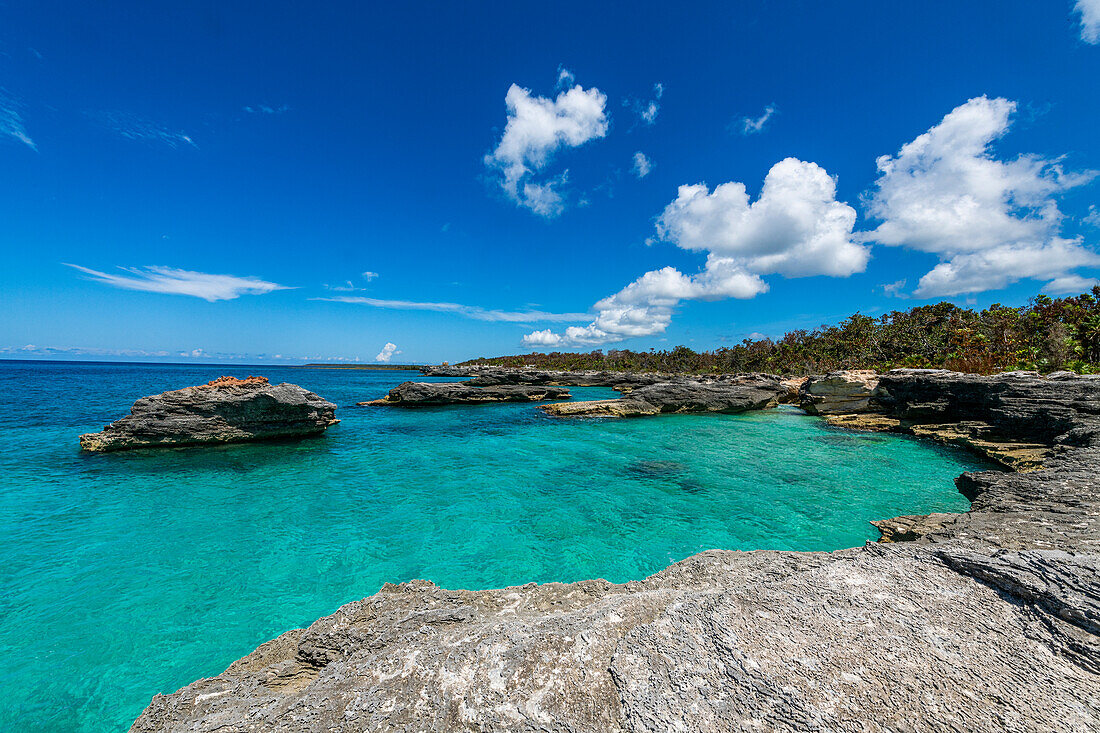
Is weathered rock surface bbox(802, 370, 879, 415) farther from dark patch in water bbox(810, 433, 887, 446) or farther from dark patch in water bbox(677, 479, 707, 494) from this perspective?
dark patch in water bbox(677, 479, 707, 494)

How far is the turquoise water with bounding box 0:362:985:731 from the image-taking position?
5.99 metres

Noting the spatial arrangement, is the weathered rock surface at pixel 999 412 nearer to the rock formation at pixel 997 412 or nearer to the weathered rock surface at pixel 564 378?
the rock formation at pixel 997 412

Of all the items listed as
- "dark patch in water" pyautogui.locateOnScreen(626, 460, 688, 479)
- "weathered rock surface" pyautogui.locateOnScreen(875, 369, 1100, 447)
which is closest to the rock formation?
"weathered rock surface" pyautogui.locateOnScreen(875, 369, 1100, 447)

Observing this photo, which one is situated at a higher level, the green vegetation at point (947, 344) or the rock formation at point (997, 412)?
the green vegetation at point (947, 344)

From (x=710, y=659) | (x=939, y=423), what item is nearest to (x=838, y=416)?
(x=939, y=423)

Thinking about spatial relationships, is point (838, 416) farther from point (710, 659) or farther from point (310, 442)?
point (310, 442)

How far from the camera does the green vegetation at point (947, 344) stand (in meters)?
31.4

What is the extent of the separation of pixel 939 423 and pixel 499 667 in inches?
1152

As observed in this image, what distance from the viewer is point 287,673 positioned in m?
3.31

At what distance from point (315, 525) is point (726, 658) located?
11127 millimetres

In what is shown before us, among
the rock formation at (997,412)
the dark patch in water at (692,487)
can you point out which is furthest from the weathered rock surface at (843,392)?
the dark patch in water at (692,487)

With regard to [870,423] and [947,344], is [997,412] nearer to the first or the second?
[870,423]

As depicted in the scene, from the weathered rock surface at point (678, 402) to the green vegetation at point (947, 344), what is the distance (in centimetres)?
1669

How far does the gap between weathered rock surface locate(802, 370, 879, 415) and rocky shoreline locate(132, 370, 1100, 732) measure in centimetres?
3201
